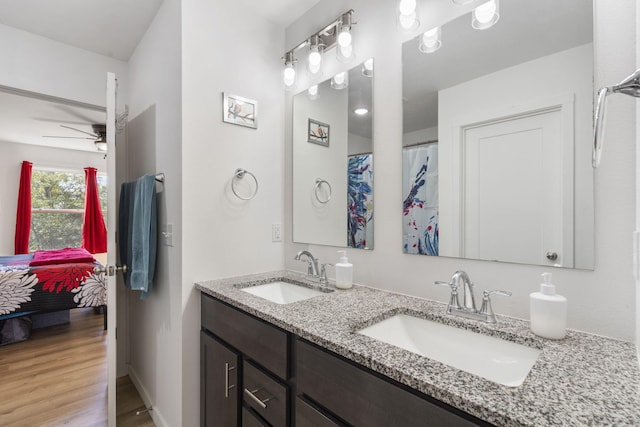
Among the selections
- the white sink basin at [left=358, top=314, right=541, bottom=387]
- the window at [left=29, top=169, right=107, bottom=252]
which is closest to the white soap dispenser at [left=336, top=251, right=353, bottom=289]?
the white sink basin at [left=358, top=314, right=541, bottom=387]

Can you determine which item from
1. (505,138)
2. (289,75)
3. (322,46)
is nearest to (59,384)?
(289,75)

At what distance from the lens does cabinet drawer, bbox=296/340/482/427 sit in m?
0.64

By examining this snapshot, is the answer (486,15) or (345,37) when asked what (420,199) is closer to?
(486,15)

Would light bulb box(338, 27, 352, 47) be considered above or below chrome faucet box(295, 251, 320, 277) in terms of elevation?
above

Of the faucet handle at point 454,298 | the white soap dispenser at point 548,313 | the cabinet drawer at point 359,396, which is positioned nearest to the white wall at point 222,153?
the cabinet drawer at point 359,396

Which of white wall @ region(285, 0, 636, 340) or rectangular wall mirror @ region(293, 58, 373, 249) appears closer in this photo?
white wall @ region(285, 0, 636, 340)

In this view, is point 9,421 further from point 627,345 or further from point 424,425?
point 627,345

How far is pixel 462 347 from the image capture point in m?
0.96

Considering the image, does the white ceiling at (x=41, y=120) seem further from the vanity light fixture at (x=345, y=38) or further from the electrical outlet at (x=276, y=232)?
the vanity light fixture at (x=345, y=38)

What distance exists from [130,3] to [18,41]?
905 mm

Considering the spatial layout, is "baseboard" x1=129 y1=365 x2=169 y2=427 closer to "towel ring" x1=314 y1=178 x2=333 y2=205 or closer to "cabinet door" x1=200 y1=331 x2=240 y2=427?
"cabinet door" x1=200 y1=331 x2=240 y2=427

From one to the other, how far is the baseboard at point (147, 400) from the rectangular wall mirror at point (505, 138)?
172 cm

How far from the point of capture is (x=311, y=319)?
100 centimetres

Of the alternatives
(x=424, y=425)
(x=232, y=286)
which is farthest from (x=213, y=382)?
(x=424, y=425)
